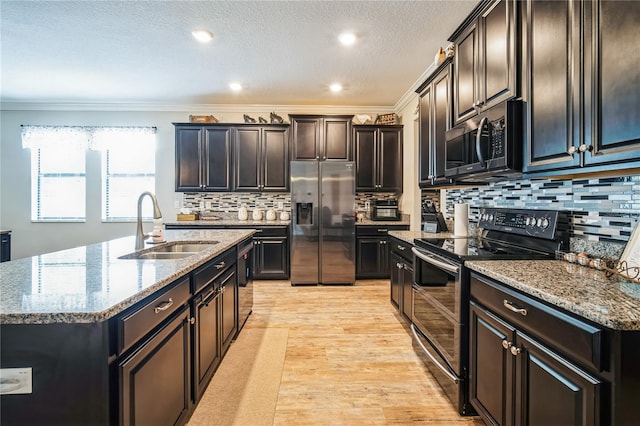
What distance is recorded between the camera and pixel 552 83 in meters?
1.46

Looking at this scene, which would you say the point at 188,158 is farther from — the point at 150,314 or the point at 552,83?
the point at 552,83

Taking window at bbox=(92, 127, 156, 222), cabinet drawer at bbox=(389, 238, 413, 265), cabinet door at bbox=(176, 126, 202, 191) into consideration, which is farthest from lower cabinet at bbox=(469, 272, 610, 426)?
window at bbox=(92, 127, 156, 222)

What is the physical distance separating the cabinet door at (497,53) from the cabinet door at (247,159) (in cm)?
340

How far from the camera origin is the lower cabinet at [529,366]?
0.93 metres

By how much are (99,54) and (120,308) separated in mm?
3469

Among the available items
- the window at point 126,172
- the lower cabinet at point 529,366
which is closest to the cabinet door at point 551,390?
the lower cabinet at point 529,366

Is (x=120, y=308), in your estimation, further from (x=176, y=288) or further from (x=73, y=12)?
(x=73, y=12)

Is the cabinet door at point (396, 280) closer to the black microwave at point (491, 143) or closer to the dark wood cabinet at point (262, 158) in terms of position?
the black microwave at point (491, 143)

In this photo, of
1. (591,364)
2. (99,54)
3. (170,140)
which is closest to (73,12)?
(99,54)

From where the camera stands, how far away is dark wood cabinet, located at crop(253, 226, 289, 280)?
4.54 meters

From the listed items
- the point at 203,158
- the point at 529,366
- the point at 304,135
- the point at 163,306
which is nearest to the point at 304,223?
the point at 304,135

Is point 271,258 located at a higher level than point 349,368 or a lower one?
higher

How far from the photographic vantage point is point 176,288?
144cm

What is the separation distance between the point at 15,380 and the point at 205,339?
0.97 m
